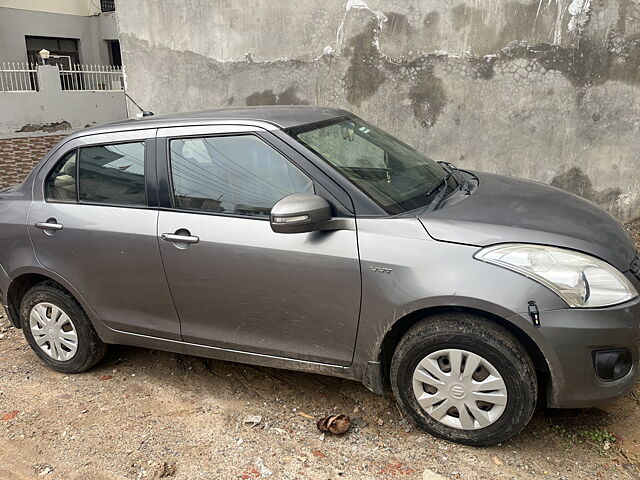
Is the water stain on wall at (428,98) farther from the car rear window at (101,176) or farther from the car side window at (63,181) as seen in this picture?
the car side window at (63,181)

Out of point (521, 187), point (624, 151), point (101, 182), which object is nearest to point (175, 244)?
point (101, 182)

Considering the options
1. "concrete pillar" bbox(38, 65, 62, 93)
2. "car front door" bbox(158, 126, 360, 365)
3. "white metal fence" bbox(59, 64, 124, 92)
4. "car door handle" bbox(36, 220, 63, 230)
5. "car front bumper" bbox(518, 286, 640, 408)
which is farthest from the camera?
"white metal fence" bbox(59, 64, 124, 92)

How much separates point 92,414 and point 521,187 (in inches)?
120

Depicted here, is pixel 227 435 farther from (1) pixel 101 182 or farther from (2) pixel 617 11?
(2) pixel 617 11

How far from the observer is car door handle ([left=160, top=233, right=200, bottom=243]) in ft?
10.6

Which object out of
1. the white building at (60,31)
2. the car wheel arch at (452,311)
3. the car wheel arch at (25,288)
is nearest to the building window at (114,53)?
the white building at (60,31)

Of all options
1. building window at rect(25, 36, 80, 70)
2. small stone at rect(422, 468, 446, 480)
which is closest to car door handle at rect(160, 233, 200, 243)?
small stone at rect(422, 468, 446, 480)

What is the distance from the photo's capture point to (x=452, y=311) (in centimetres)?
281

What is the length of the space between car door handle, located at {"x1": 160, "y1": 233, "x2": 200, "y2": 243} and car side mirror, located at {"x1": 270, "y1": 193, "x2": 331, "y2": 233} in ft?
1.90

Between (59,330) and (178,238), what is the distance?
1373mm

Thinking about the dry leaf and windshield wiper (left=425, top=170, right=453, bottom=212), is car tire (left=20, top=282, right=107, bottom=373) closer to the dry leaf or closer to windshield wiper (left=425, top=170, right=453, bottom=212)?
the dry leaf

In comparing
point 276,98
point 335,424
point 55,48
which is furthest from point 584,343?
point 55,48

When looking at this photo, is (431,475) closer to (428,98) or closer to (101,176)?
(101,176)

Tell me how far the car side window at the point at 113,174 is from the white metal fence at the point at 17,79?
11.2m
